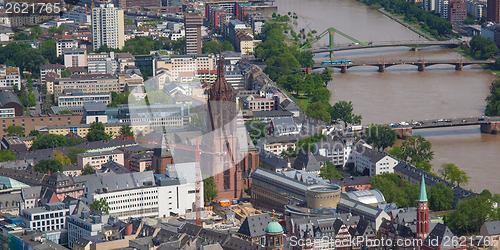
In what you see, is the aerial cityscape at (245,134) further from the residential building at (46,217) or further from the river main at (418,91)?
the river main at (418,91)

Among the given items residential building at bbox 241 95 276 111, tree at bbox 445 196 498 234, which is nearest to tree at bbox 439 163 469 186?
tree at bbox 445 196 498 234

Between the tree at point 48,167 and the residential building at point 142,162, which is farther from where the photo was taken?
the residential building at point 142,162

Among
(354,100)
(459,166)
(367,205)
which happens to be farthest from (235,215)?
(354,100)

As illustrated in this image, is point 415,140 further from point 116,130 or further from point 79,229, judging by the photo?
point 79,229

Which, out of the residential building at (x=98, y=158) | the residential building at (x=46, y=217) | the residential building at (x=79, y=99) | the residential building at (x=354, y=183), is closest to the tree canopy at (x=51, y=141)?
the residential building at (x=98, y=158)

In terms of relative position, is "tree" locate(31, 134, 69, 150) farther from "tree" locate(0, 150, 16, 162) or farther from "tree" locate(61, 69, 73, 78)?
"tree" locate(61, 69, 73, 78)

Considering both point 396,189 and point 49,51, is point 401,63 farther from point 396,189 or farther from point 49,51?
point 396,189

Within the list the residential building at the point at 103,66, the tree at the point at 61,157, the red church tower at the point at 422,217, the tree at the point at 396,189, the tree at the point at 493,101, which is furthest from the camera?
the residential building at the point at 103,66
